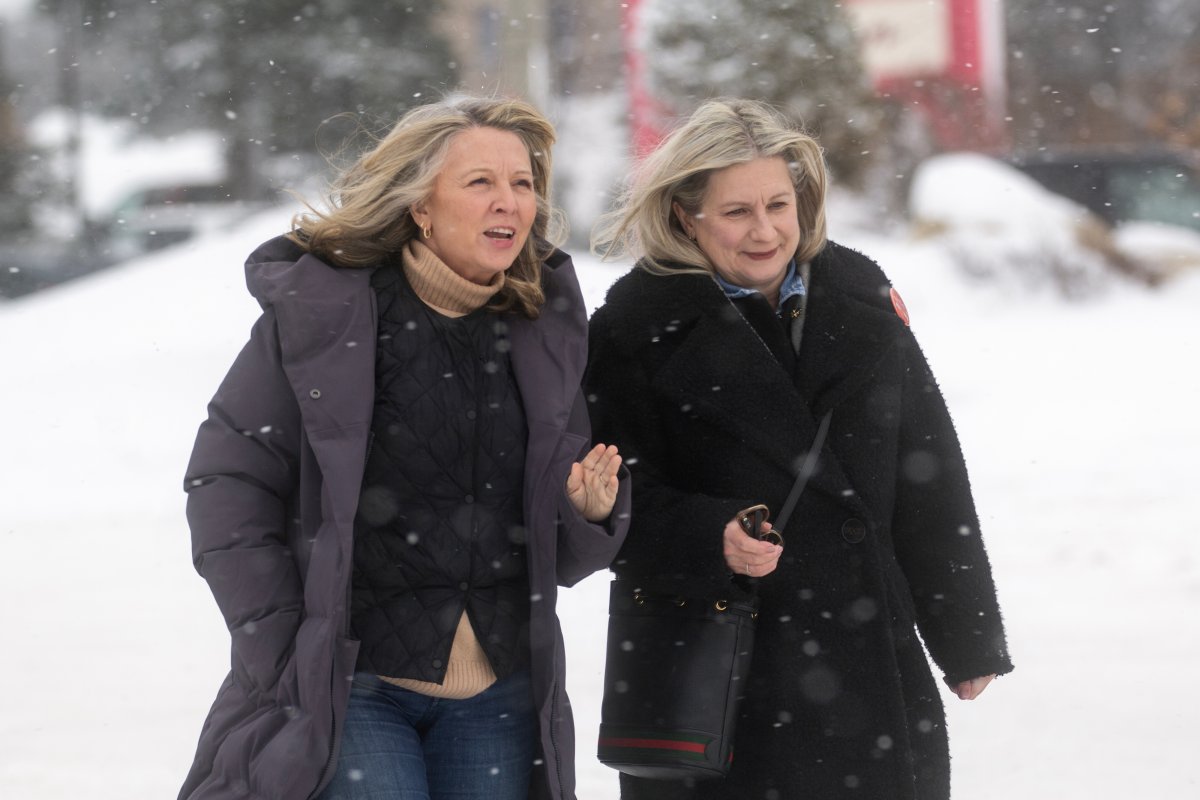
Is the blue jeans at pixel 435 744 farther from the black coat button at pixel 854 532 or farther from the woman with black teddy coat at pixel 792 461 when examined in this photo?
the black coat button at pixel 854 532

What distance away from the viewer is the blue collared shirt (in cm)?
315

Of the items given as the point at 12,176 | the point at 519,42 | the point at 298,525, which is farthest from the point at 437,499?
the point at 12,176

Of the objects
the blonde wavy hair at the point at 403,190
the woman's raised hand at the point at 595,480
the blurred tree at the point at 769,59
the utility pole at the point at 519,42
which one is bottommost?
the woman's raised hand at the point at 595,480

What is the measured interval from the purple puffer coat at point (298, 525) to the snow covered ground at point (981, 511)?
2.03m

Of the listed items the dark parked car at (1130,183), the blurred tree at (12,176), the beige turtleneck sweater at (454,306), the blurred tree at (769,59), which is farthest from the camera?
the blurred tree at (12,176)

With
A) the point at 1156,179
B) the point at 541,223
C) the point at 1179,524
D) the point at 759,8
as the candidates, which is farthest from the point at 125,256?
the point at 541,223

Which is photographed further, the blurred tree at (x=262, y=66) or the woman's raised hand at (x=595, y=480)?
the blurred tree at (x=262, y=66)

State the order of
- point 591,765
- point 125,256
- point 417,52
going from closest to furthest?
point 591,765
point 417,52
point 125,256

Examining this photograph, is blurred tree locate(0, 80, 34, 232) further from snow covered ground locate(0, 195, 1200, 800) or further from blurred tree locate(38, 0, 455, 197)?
snow covered ground locate(0, 195, 1200, 800)

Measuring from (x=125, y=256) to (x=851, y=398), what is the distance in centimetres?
2765

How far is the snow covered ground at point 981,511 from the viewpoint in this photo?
5012 mm

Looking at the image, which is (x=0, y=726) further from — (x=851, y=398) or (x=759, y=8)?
(x=759, y=8)

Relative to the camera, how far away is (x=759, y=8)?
17703 millimetres

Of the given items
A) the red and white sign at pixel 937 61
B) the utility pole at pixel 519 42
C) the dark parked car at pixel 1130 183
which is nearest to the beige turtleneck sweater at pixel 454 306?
the utility pole at pixel 519 42
